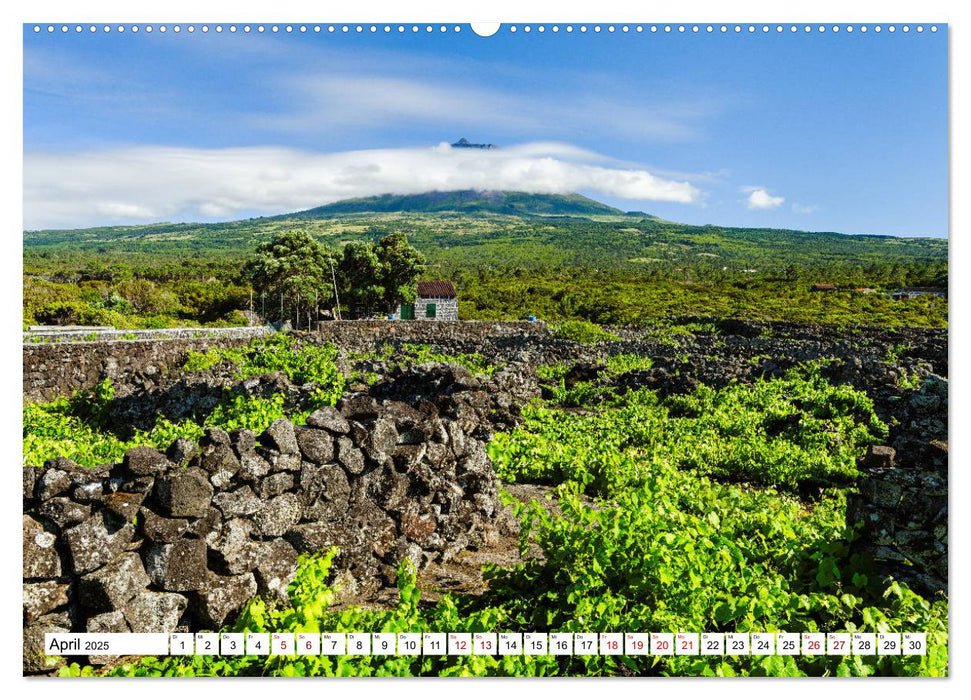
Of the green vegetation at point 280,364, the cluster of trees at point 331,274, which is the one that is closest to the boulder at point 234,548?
the green vegetation at point 280,364

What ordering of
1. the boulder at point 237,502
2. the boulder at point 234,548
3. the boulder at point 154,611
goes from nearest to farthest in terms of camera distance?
the boulder at point 154,611 → the boulder at point 234,548 → the boulder at point 237,502

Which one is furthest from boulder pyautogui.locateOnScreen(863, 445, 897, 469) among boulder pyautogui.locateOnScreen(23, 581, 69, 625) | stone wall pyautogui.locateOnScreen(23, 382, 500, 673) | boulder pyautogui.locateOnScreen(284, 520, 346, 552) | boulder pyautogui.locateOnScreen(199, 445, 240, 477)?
boulder pyautogui.locateOnScreen(23, 581, 69, 625)

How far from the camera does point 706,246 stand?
40562 mm

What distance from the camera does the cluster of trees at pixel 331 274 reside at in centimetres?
5216

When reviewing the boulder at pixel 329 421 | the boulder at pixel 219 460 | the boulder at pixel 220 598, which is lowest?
the boulder at pixel 220 598

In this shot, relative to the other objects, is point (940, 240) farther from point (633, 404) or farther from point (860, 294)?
point (860, 294)

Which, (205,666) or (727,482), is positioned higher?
(205,666)

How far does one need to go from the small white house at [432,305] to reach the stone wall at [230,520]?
52.0 m

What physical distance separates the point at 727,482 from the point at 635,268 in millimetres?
87297

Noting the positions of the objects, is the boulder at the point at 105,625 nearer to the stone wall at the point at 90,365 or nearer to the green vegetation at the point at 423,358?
the stone wall at the point at 90,365

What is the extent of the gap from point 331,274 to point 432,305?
9.91 meters

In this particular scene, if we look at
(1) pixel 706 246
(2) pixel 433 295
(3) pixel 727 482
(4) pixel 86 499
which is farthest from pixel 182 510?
(2) pixel 433 295

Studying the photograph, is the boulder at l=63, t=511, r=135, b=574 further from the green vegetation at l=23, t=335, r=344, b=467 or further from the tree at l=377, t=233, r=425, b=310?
the tree at l=377, t=233, r=425, b=310

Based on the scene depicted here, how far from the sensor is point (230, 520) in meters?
6.07
